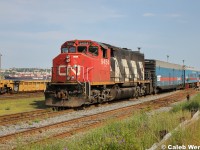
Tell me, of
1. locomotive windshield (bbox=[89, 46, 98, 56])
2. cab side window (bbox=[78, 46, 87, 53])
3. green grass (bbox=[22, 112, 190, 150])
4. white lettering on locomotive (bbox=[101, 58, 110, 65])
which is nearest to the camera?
green grass (bbox=[22, 112, 190, 150])

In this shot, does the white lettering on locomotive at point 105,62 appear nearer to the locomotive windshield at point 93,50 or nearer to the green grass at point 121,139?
the locomotive windshield at point 93,50

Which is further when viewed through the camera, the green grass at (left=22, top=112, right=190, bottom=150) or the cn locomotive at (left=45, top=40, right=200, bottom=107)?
the cn locomotive at (left=45, top=40, right=200, bottom=107)

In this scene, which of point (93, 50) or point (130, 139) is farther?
point (93, 50)

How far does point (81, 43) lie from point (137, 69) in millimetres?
9071

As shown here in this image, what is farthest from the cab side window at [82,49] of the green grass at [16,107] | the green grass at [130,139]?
the green grass at [130,139]

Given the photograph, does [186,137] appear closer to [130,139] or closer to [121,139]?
[130,139]

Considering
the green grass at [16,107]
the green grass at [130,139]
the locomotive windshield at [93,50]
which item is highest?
the locomotive windshield at [93,50]

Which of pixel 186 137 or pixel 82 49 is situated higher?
pixel 82 49

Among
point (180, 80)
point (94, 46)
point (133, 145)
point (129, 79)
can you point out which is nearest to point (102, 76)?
point (94, 46)

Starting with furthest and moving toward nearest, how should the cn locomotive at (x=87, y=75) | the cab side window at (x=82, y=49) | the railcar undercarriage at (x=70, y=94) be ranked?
the cab side window at (x=82, y=49), the cn locomotive at (x=87, y=75), the railcar undercarriage at (x=70, y=94)

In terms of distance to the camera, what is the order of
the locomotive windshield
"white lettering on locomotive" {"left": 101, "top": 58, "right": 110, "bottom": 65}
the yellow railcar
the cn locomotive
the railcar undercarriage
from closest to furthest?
the railcar undercarriage, the cn locomotive, the locomotive windshield, "white lettering on locomotive" {"left": 101, "top": 58, "right": 110, "bottom": 65}, the yellow railcar

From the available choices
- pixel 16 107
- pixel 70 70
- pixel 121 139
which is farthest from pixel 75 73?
pixel 121 139

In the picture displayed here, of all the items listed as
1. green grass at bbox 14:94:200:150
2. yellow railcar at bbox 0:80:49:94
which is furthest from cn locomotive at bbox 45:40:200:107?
yellow railcar at bbox 0:80:49:94

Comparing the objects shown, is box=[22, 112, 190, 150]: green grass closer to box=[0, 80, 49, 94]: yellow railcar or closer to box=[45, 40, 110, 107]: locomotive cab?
box=[45, 40, 110, 107]: locomotive cab
